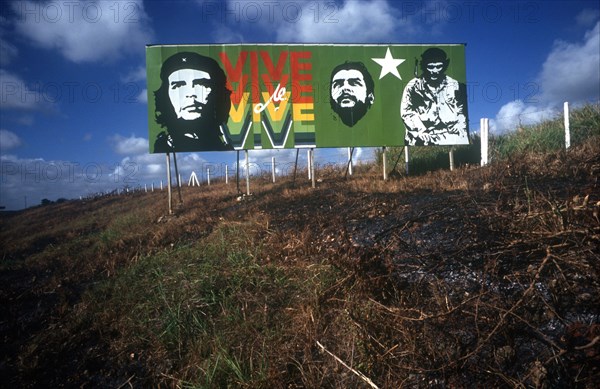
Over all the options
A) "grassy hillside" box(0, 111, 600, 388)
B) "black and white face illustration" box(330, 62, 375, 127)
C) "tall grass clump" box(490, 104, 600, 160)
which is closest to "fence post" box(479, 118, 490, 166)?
"tall grass clump" box(490, 104, 600, 160)

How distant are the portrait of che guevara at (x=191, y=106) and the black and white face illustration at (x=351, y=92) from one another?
3484 mm

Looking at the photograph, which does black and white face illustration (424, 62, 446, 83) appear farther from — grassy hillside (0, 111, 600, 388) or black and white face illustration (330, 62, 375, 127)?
grassy hillside (0, 111, 600, 388)

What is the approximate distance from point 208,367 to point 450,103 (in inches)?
436

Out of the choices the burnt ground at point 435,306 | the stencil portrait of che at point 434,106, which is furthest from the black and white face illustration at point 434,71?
the burnt ground at point 435,306

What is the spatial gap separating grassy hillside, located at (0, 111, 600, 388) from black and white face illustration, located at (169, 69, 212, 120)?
19.6 feet

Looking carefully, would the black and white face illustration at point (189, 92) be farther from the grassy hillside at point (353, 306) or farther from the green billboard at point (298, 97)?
the grassy hillside at point (353, 306)

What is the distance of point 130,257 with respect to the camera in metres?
5.68

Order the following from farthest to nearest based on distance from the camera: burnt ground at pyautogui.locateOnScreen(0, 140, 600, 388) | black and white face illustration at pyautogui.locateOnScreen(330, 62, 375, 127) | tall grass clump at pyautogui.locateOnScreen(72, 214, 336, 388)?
black and white face illustration at pyautogui.locateOnScreen(330, 62, 375, 127), tall grass clump at pyautogui.locateOnScreen(72, 214, 336, 388), burnt ground at pyautogui.locateOnScreen(0, 140, 600, 388)

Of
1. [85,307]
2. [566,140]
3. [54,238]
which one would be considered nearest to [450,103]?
[566,140]

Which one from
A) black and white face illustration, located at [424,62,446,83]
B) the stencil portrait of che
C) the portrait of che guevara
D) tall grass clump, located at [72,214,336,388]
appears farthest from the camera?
black and white face illustration, located at [424,62,446,83]

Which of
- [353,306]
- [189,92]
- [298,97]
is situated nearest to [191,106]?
[189,92]

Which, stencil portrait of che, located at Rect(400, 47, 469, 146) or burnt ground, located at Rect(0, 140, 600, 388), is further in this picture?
stencil portrait of che, located at Rect(400, 47, 469, 146)

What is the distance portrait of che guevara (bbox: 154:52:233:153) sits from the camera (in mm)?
9898

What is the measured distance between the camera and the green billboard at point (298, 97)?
9930 millimetres
